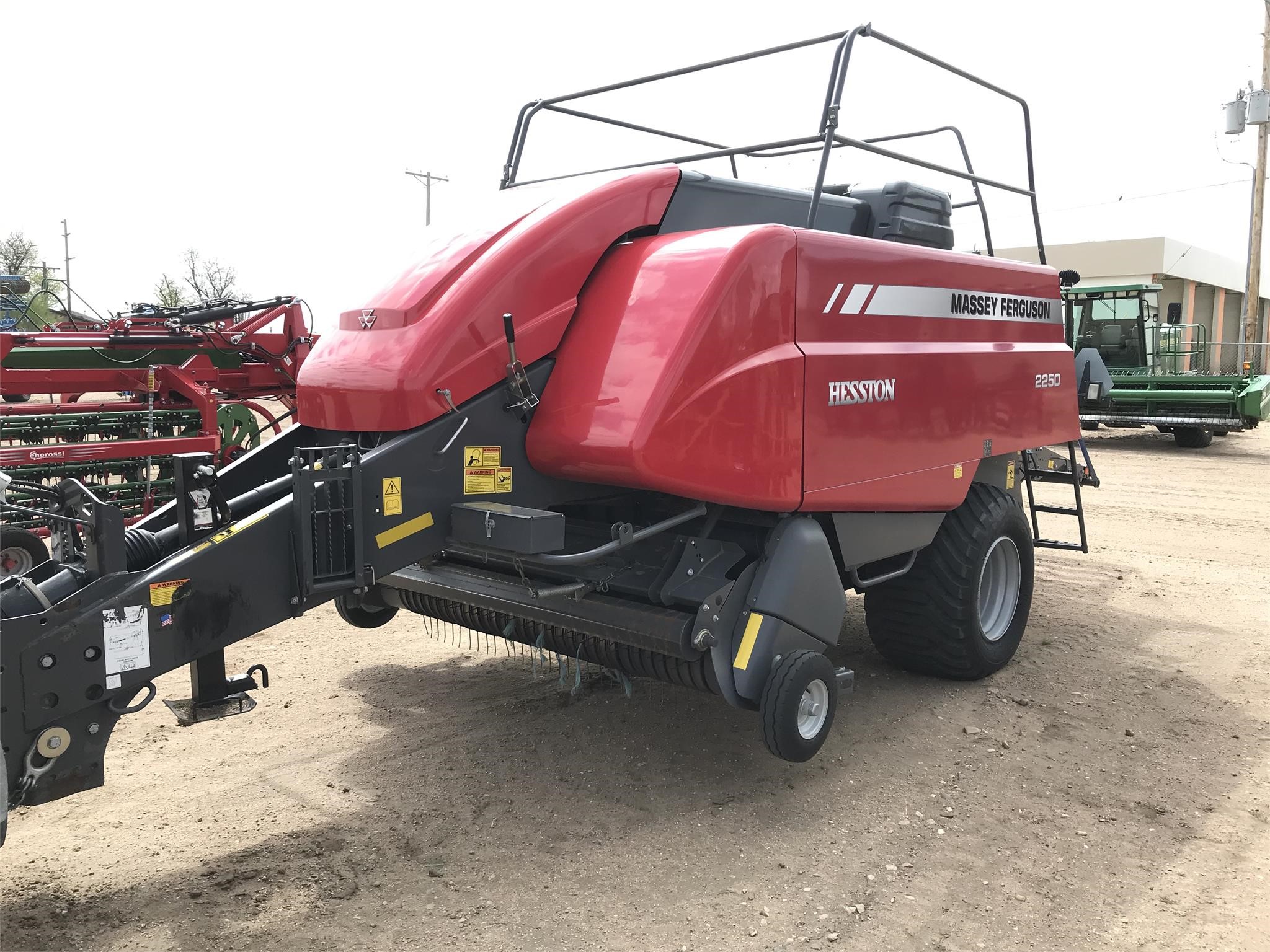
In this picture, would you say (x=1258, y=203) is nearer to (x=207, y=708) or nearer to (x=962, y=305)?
(x=962, y=305)

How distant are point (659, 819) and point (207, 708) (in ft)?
4.99

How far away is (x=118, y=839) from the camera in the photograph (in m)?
3.38

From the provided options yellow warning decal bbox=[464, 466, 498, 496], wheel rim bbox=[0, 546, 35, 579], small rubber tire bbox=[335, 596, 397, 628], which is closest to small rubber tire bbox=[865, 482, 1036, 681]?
yellow warning decal bbox=[464, 466, 498, 496]

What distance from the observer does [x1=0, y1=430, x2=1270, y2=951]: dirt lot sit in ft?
9.70

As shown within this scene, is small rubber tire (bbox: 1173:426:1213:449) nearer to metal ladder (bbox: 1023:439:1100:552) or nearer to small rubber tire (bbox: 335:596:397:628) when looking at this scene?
metal ladder (bbox: 1023:439:1100:552)

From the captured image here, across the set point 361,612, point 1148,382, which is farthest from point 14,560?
point 1148,382

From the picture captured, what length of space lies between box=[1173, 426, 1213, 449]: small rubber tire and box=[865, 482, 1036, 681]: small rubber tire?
12.2 metres

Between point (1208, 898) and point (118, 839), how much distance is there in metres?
3.42

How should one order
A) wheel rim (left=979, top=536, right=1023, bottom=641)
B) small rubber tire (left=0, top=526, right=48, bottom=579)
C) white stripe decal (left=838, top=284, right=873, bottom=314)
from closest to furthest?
1. white stripe decal (left=838, top=284, right=873, bottom=314)
2. wheel rim (left=979, top=536, right=1023, bottom=641)
3. small rubber tire (left=0, top=526, right=48, bottom=579)

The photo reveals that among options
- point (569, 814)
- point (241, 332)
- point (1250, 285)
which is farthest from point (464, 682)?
point (1250, 285)

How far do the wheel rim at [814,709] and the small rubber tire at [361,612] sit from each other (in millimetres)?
2036

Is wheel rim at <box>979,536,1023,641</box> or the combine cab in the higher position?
the combine cab

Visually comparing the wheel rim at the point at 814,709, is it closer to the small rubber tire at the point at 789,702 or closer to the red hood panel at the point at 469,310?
the small rubber tire at the point at 789,702

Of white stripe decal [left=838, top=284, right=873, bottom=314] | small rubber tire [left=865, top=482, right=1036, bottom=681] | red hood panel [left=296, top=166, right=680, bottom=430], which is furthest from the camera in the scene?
small rubber tire [left=865, top=482, right=1036, bottom=681]
